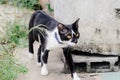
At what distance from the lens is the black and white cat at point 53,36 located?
4.66 meters

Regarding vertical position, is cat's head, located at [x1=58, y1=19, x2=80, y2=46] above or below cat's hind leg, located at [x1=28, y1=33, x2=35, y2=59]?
above

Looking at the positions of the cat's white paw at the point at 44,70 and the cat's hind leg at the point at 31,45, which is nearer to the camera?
the cat's white paw at the point at 44,70

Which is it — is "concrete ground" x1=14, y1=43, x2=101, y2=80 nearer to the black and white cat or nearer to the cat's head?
the black and white cat

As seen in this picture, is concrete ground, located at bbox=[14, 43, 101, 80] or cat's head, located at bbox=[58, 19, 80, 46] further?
concrete ground, located at bbox=[14, 43, 101, 80]

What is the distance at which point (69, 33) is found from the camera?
464cm

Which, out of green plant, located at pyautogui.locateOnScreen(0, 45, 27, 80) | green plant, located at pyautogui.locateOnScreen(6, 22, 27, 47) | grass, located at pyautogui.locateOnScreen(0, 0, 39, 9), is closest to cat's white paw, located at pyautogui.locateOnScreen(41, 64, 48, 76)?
green plant, located at pyautogui.locateOnScreen(6, 22, 27, 47)

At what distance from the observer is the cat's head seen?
4.64 m

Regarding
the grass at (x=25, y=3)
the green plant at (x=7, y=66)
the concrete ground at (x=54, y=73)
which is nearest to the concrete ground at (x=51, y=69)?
the concrete ground at (x=54, y=73)

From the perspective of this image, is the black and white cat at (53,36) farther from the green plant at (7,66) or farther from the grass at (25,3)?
the grass at (25,3)

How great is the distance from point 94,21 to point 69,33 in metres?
0.61

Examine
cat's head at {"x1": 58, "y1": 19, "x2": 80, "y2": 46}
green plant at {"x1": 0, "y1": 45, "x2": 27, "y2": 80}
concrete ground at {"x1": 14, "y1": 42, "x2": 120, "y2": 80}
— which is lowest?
concrete ground at {"x1": 14, "y1": 42, "x2": 120, "y2": 80}

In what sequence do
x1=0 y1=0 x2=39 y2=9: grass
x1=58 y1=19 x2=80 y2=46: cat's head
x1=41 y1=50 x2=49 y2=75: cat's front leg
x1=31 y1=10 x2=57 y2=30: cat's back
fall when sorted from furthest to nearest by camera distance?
x1=0 y1=0 x2=39 y2=9: grass → x1=41 y1=50 x2=49 y2=75: cat's front leg → x1=31 y1=10 x2=57 y2=30: cat's back → x1=58 y1=19 x2=80 y2=46: cat's head

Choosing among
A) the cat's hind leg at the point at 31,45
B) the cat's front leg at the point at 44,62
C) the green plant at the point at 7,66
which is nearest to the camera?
the green plant at the point at 7,66

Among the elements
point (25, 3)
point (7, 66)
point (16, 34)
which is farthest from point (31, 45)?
point (25, 3)
